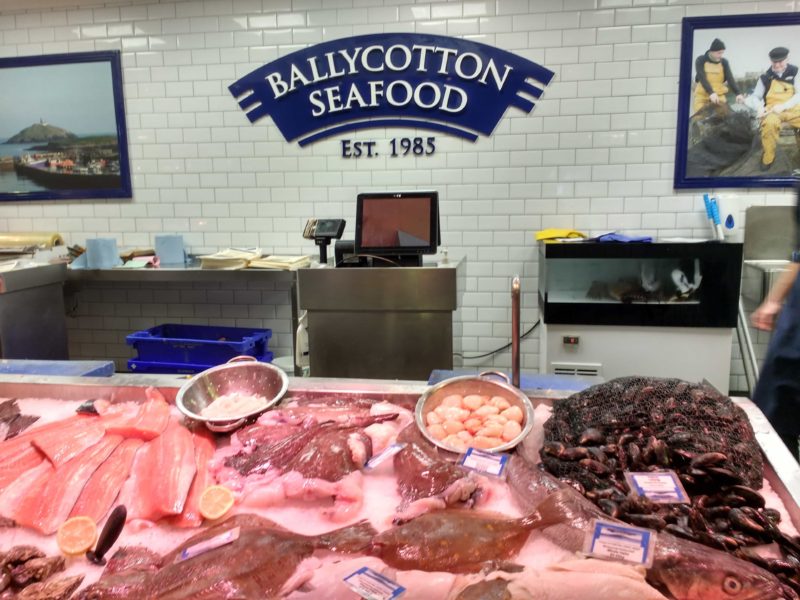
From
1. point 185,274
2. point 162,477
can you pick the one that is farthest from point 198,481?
point 185,274

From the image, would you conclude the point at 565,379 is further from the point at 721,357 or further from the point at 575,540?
the point at 721,357

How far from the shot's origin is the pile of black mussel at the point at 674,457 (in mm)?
1118

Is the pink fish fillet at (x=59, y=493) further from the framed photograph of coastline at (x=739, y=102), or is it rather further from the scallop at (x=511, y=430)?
the framed photograph of coastline at (x=739, y=102)

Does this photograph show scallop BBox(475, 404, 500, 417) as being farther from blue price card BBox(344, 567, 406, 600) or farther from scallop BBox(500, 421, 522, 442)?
blue price card BBox(344, 567, 406, 600)

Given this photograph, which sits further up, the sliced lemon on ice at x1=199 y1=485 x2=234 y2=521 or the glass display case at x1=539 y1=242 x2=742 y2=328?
the glass display case at x1=539 y1=242 x2=742 y2=328

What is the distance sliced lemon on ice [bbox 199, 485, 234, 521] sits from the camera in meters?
1.30

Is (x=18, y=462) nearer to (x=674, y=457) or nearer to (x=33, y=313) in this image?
(x=674, y=457)

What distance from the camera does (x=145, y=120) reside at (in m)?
4.61

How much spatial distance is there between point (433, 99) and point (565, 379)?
278 cm

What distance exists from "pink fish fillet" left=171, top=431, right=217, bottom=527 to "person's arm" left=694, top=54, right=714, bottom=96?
4054 millimetres

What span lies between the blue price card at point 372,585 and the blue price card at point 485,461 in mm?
423

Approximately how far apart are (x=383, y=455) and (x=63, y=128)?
466cm

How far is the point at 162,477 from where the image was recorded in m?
1.42

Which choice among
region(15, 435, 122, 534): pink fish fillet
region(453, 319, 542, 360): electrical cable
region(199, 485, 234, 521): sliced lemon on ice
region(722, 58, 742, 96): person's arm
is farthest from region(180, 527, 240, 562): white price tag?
region(722, 58, 742, 96): person's arm
